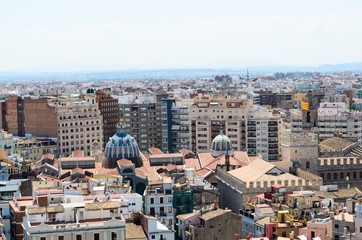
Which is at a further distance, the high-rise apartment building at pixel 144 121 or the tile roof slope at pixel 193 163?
the high-rise apartment building at pixel 144 121

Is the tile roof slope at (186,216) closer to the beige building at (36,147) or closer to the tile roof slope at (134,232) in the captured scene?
the tile roof slope at (134,232)

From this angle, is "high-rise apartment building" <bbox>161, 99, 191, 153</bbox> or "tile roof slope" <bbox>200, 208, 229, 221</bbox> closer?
"tile roof slope" <bbox>200, 208, 229, 221</bbox>

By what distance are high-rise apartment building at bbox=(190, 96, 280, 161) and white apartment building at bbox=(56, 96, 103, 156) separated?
1703cm

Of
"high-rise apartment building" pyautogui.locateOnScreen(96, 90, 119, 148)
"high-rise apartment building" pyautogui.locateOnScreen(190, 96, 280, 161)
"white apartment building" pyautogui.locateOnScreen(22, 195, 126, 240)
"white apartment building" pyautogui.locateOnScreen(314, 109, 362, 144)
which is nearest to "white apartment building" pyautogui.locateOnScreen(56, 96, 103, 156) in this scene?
"high-rise apartment building" pyautogui.locateOnScreen(96, 90, 119, 148)

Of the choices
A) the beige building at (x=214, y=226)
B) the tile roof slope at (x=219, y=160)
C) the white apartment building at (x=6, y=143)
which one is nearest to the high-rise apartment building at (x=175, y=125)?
the tile roof slope at (x=219, y=160)

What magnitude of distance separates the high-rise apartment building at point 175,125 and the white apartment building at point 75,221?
73179 mm

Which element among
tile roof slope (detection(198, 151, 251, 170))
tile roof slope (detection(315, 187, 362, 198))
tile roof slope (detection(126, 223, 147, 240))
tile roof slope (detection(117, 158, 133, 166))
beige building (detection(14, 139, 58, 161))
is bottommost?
beige building (detection(14, 139, 58, 161))

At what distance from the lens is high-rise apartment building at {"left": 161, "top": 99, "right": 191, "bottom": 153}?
5172 inches

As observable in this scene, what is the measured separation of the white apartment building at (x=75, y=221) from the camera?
5416cm

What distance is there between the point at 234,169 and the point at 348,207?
30173 mm

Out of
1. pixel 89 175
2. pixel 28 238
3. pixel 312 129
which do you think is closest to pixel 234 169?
pixel 89 175

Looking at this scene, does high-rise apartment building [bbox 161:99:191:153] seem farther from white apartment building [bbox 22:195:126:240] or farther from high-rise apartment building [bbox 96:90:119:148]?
Answer: white apartment building [bbox 22:195:126:240]

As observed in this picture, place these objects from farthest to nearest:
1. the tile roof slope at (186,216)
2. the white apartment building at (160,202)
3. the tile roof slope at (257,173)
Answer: the tile roof slope at (257,173)
the white apartment building at (160,202)
the tile roof slope at (186,216)

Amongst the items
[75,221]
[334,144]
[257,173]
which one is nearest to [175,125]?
[334,144]
